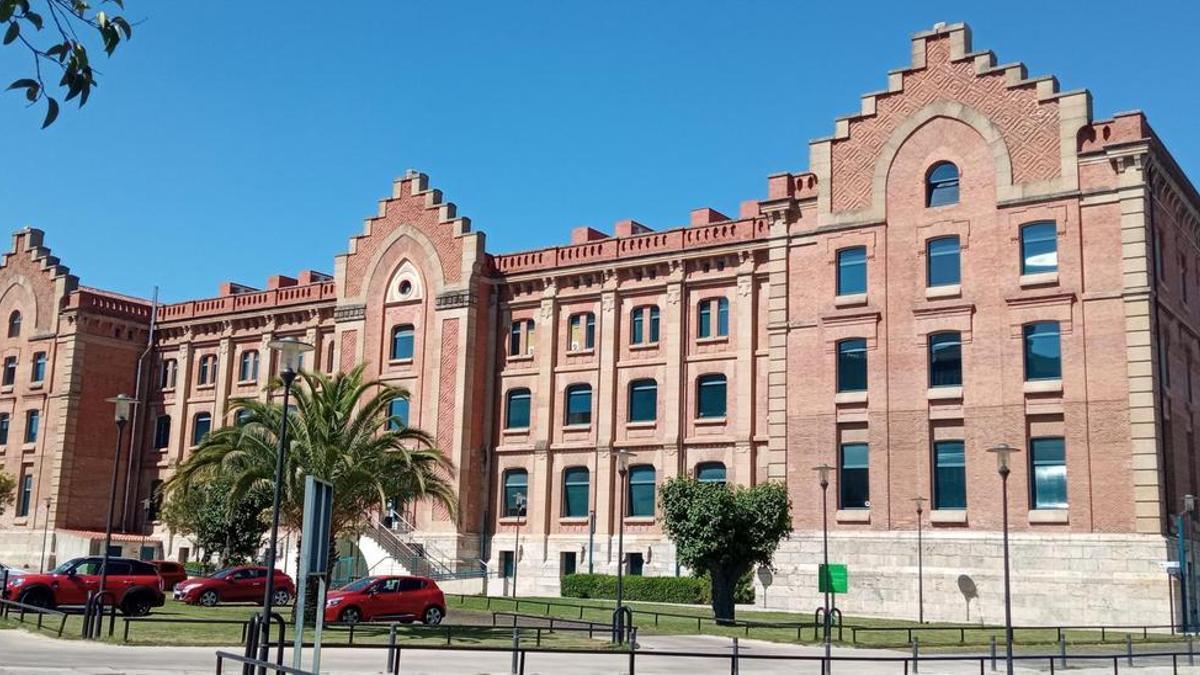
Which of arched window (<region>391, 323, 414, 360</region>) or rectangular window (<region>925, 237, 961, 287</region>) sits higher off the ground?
rectangular window (<region>925, 237, 961, 287</region>)

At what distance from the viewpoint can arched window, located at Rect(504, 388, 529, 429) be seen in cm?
5334

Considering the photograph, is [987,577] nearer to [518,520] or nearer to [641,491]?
[641,491]

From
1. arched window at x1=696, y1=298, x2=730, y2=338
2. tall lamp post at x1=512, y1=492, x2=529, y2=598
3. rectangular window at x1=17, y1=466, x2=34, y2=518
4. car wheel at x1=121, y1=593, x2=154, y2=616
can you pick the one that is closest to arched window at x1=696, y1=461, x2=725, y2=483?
arched window at x1=696, y1=298, x2=730, y2=338

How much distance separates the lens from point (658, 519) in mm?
47938

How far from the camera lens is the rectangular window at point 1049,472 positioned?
38.3 m

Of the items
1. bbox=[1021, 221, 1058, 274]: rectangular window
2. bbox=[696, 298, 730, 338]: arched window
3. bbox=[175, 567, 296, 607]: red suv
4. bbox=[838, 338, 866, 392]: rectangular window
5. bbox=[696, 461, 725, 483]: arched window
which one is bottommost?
bbox=[175, 567, 296, 607]: red suv

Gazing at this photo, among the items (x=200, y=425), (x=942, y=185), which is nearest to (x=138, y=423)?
(x=200, y=425)

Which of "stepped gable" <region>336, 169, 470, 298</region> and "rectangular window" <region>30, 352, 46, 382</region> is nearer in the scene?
"stepped gable" <region>336, 169, 470, 298</region>

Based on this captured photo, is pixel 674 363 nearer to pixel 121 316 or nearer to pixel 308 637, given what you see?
pixel 308 637

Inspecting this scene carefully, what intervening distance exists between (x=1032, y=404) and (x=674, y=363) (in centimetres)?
1486

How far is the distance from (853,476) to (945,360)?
5072 mm

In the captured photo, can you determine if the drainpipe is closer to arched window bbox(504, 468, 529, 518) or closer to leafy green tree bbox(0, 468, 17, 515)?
leafy green tree bbox(0, 468, 17, 515)

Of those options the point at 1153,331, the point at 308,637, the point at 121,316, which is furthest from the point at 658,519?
the point at 121,316

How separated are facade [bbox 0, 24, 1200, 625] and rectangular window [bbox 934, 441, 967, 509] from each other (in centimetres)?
10
